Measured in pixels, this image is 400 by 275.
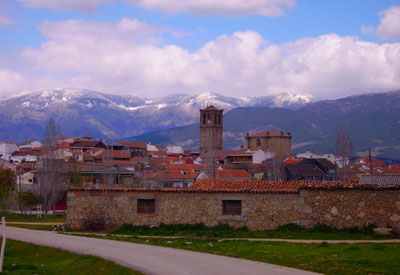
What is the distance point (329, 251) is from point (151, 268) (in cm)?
546

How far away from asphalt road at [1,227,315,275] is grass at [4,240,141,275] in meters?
0.38

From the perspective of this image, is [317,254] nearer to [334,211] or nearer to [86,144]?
[334,211]

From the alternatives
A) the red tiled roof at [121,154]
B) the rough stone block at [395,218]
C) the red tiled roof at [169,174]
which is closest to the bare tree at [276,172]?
the red tiled roof at [169,174]

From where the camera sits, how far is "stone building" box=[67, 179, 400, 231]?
866 inches

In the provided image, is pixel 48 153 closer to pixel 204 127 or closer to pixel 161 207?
pixel 161 207

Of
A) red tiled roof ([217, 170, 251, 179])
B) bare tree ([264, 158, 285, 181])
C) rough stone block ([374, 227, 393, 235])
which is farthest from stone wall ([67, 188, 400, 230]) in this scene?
red tiled roof ([217, 170, 251, 179])

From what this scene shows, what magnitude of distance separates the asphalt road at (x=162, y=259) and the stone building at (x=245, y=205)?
3351 mm

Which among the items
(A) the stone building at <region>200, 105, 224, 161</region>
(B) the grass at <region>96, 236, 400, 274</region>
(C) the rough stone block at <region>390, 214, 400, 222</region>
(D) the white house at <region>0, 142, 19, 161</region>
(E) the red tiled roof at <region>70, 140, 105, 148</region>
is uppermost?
(A) the stone building at <region>200, 105, 224, 161</region>

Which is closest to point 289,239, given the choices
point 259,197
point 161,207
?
point 259,197

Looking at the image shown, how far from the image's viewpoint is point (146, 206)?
25875 mm

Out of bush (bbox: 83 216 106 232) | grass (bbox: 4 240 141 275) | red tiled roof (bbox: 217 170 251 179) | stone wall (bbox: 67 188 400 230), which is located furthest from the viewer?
red tiled roof (bbox: 217 170 251 179)

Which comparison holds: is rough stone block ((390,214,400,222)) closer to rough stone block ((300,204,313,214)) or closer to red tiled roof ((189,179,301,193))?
rough stone block ((300,204,313,214))

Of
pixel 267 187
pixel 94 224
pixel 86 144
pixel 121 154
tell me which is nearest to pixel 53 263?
pixel 94 224

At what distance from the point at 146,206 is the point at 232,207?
161 inches
